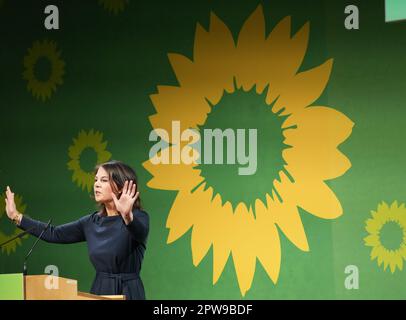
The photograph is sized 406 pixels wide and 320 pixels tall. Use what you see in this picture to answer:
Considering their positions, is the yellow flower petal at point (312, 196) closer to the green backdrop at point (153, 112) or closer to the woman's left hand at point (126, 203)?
the green backdrop at point (153, 112)

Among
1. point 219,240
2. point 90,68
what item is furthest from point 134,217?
point 90,68

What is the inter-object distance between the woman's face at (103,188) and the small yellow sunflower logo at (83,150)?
1460 mm

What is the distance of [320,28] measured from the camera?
5.15 meters

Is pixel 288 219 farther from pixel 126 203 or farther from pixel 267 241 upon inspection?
pixel 126 203

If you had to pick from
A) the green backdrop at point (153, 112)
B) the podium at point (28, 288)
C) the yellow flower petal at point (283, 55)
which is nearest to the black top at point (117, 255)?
the podium at point (28, 288)

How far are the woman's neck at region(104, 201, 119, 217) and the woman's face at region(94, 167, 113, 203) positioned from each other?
27mm

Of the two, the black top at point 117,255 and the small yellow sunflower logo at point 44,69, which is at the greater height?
the small yellow sunflower logo at point 44,69

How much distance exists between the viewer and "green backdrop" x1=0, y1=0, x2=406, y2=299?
507 centimetres

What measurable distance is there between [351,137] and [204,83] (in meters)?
1.07

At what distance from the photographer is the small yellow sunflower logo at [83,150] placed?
527 centimetres

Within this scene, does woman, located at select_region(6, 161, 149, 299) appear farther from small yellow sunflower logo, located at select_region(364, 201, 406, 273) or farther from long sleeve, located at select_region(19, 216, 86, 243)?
small yellow sunflower logo, located at select_region(364, 201, 406, 273)
